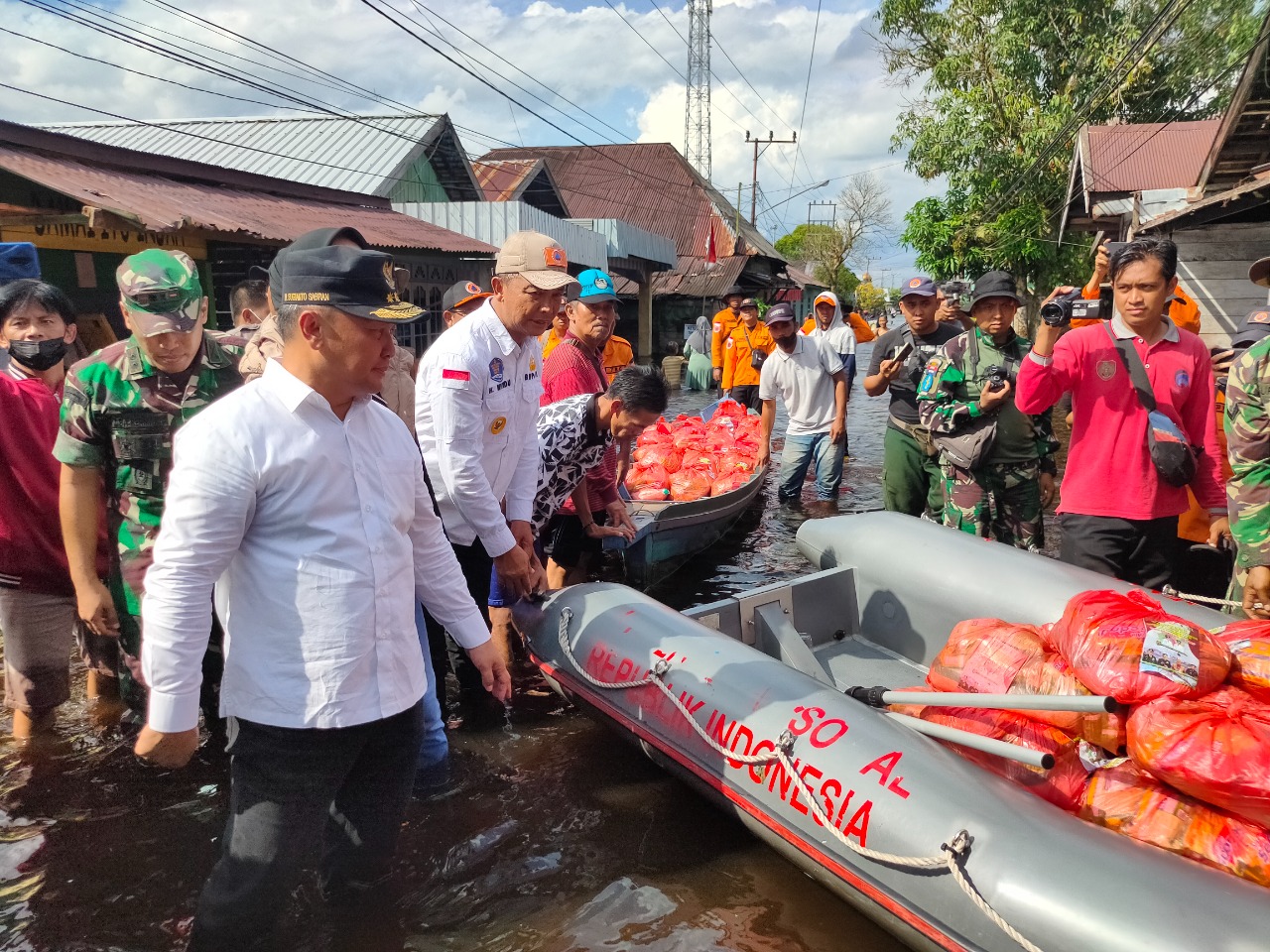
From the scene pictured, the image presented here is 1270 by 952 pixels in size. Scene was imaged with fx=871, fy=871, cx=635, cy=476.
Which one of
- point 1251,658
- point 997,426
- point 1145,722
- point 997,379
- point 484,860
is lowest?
point 484,860

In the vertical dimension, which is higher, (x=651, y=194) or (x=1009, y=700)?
(x=651, y=194)

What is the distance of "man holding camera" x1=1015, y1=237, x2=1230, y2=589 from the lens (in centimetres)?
320

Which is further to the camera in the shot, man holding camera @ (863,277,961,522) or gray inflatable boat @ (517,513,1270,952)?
man holding camera @ (863,277,961,522)

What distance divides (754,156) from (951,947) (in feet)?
146

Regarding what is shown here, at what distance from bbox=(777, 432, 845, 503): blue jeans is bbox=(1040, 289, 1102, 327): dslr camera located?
143 inches

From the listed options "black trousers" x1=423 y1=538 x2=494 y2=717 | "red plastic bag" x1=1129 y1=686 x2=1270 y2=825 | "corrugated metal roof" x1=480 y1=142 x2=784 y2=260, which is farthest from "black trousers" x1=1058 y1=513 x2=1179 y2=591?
"corrugated metal roof" x1=480 y1=142 x2=784 y2=260

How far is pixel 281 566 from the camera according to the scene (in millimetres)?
1749

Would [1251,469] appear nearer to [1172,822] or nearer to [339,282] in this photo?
[1172,822]

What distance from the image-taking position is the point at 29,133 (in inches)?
289

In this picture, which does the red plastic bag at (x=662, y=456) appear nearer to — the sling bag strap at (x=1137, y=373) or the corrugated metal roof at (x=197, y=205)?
the corrugated metal roof at (x=197, y=205)

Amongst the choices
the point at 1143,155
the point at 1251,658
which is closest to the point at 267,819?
the point at 1251,658

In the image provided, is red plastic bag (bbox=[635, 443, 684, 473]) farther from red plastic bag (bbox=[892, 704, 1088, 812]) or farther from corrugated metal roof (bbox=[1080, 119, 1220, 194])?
corrugated metal roof (bbox=[1080, 119, 1220, 194])

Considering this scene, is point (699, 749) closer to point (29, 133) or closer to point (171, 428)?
point (171, 428)

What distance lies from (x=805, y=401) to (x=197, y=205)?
5832mm
